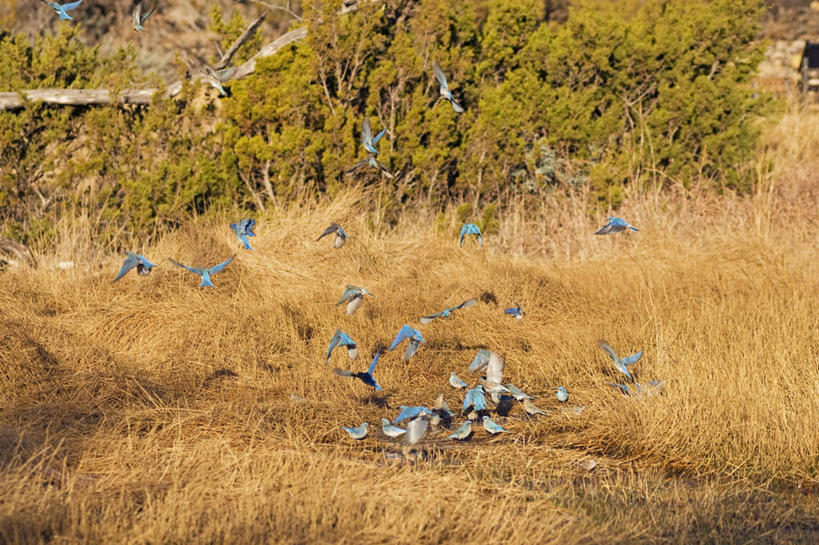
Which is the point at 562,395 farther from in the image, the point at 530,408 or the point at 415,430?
the point at 415,430

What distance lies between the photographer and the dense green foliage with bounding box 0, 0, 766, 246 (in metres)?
7.09

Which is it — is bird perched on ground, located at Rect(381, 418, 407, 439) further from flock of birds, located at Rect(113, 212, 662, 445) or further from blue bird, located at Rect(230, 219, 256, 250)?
blue bird, located at Rect(230, 219, 256, 250)

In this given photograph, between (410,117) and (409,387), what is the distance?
135 inches

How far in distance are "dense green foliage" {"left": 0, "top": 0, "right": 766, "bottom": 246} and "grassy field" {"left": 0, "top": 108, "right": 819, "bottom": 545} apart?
1.75 ft

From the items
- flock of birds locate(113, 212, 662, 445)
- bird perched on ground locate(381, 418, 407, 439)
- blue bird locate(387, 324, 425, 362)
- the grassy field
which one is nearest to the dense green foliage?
the grassy field

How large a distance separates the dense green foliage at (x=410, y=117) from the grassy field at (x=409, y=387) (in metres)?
0.53

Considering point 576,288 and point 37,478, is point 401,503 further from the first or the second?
point 576,288

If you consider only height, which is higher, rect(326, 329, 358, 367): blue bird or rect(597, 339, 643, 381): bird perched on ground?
rect(326, 329, 358, 367): blue bird

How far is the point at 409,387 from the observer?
15.9 ft

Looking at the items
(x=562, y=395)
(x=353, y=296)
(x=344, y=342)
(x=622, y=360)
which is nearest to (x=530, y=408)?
(x=562, y=395)

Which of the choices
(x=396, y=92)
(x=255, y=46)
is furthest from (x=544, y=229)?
(x=255, y=46)

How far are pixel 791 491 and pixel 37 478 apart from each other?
→ 2667 millimetres

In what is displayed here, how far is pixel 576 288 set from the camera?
5969 mm

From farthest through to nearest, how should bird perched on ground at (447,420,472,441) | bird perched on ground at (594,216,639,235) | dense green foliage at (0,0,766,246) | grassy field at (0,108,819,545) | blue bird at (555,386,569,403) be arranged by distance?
1. dense green foliage at (0,0,766,246)
2. bird perched on ground at (594,216,639,235)
3. blue bird at (555,386,569,403)
4. bird perched on ground at (447,420,472,441)
5. grassy field at (0,108,819,545)
